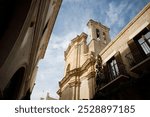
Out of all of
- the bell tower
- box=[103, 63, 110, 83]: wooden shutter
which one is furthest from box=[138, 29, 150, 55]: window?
the bell tower

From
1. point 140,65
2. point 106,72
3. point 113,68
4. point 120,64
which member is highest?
point 113,68

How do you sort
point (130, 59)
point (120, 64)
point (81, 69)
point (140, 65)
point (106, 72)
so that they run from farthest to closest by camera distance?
point (81, 69) → point (106, 72) → point (120, 64) → point (130, 59) → point (140, 65)

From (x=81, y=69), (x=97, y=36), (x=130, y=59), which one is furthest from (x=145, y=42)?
(x=97, y=36)

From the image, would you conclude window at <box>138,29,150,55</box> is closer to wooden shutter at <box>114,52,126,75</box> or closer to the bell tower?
wooden shutter at <box>114,52,126,75</box>

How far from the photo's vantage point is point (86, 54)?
16047 millimetres

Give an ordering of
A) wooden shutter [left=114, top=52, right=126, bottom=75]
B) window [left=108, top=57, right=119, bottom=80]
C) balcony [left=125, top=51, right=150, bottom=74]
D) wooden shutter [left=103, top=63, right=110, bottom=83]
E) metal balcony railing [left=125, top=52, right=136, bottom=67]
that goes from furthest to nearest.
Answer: wooden shutter [left=103, top=63, right=110, bottom=83] < window [left=108, top=57, right=119, bottom=80] < wooden shutter [left=114, top=52, right=126, bottom=75] < metal balcony railing [left=125, top=52, right=136, bottom=67] < balcony [left=125, top=51, right=150, bottom=74]

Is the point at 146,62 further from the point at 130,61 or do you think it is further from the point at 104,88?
the point at 104,88

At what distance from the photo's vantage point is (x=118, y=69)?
394 inches

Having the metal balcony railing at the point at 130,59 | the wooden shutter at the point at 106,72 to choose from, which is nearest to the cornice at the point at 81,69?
the wooden shutter at the point at 106,72

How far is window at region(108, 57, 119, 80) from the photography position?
10.8m

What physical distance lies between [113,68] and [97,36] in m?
8.67

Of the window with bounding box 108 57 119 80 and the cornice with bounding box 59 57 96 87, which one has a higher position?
the cornice with bounding box 59 57 96 87

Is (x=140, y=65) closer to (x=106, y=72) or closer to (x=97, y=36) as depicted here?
(x=106, y=72)

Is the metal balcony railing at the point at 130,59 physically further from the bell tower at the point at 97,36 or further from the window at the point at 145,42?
the bell tower at the point at 97,36
